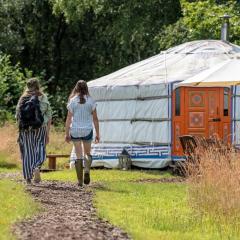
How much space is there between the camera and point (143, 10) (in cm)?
2541

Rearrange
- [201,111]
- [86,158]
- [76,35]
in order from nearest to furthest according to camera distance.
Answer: [86,158] → [201,111] → [76,35]

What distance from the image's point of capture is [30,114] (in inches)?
391

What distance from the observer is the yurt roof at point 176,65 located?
14852 mm

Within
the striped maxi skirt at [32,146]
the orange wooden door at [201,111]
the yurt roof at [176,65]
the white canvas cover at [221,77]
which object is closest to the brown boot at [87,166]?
the striped maxi skirt at [32,146]

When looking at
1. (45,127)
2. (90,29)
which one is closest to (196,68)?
(45,127)

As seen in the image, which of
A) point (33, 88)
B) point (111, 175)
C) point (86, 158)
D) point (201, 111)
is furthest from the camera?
point (201, 111)

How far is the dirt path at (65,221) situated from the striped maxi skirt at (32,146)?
0.87m

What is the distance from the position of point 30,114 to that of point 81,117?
724 mm

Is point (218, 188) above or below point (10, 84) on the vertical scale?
below

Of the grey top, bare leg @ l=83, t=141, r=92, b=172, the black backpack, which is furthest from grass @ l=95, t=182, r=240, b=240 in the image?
the black backpack

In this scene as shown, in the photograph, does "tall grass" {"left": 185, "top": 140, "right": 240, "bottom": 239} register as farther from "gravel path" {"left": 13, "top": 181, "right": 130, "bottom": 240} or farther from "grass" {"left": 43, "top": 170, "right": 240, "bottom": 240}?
"gravel path" {"left": 13, "top": 181, "right": 130, "bottom": 240}

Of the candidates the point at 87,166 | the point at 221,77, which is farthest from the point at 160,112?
the point at 87,166

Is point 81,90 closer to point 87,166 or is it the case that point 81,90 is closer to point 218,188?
point 87,166

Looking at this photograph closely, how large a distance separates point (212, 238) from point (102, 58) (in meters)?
26.3
